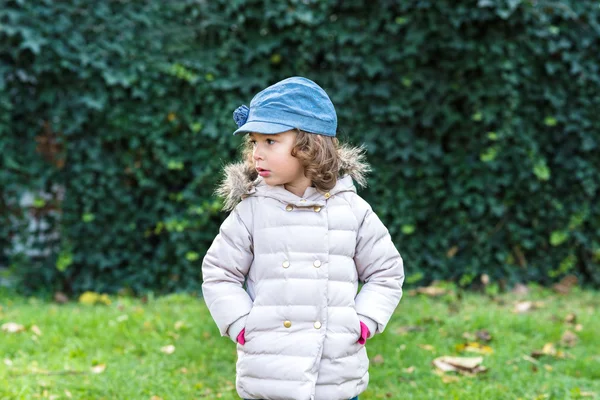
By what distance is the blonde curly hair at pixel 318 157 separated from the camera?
8.22 feet

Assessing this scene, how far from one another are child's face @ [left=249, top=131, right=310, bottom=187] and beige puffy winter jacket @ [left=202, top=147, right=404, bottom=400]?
0.07 metres

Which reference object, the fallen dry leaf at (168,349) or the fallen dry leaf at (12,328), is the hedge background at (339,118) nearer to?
the fallen dry leaf at (12,328)

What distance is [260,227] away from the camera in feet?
8.36

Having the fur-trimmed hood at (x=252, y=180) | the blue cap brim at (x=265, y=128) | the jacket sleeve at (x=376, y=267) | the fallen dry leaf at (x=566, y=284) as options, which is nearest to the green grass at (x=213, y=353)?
the fallen dry leaf at (x=566, y=284)

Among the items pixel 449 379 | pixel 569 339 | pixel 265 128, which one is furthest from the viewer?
pixel 569 339

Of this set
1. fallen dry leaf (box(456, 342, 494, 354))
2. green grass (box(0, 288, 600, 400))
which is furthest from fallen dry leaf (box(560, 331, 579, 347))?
fallen dry leaf (box(456, 342, 494, 354))

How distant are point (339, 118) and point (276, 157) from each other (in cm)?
297

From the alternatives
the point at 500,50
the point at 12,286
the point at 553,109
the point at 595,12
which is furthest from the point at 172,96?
the point at 595,12

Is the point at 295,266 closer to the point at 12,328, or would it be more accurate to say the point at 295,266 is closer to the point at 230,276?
the point at 230,276

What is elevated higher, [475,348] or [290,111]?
[290,111]

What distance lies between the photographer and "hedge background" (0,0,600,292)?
5238mm

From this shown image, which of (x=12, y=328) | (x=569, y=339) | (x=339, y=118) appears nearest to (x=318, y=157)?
(x=569, y=339)

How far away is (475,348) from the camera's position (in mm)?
4105

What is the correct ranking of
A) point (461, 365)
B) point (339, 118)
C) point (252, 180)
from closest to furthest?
point (252, 180) → point (461, 365) → point (339, 118)
